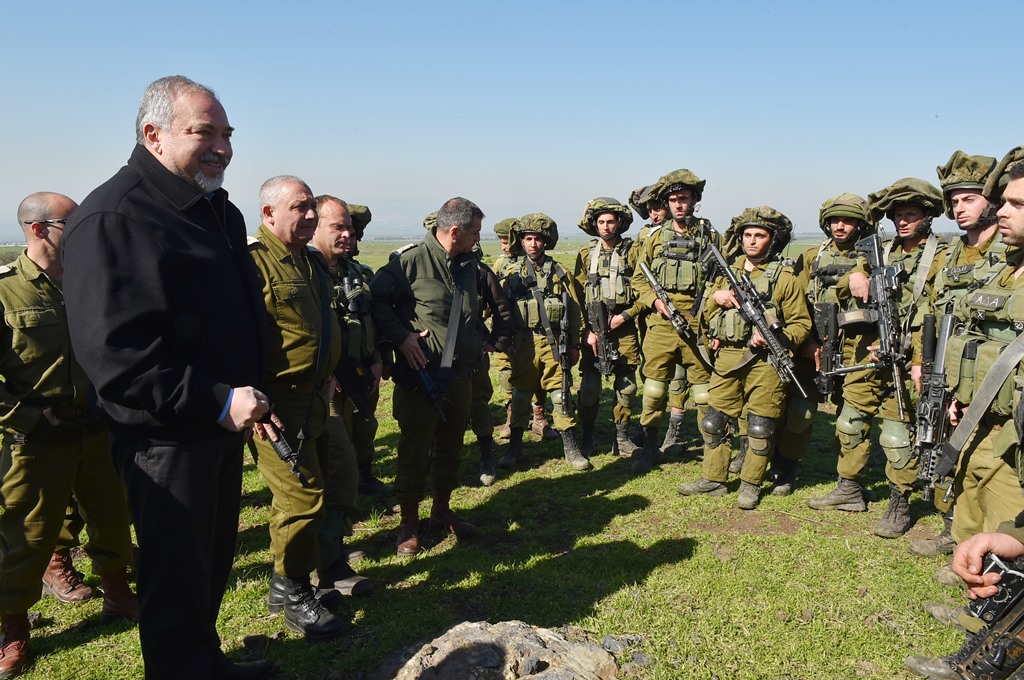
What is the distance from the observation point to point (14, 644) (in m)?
3.80

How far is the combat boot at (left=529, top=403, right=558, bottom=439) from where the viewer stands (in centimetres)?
867

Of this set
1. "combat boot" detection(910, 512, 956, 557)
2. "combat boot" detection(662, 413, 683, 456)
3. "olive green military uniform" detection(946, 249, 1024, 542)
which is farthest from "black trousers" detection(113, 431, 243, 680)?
"combat boot" detection(662, 413, 683, 456)

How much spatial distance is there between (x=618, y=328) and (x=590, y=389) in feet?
2.66

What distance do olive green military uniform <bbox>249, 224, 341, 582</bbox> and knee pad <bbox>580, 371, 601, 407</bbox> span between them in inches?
169

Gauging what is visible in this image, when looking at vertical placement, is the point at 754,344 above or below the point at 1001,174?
below

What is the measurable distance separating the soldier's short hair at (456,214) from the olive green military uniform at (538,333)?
2519 millimetres

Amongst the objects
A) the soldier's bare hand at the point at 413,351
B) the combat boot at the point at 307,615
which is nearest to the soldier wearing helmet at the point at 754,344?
the soldier's bare hand at the point at 413,351

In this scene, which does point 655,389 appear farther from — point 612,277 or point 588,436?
point 612,277

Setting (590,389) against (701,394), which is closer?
(701,394)

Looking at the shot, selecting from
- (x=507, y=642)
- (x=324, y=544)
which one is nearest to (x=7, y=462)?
(x=324, y=544)

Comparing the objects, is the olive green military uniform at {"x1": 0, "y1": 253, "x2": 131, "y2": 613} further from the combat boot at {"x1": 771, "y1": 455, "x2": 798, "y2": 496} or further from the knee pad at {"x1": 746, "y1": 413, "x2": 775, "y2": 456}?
the combat boot at {"x1": 771, "y1": 455, "x2": 798, "y2": 496}

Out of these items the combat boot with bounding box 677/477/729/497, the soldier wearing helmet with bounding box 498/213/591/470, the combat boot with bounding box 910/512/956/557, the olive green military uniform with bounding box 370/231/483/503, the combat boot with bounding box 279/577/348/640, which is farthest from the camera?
the soldier wearing helmet with bounding box 498/213/591/470

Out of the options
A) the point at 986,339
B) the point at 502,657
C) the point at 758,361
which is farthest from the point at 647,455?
the point at 502,657

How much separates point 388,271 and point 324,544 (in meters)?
2.01
